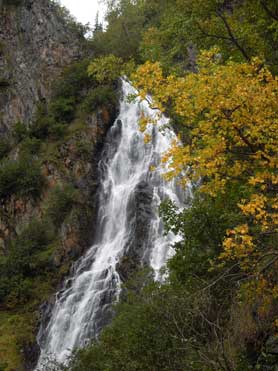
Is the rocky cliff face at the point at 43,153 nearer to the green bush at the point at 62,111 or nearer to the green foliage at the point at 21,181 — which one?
the green bush at the point at 62,111

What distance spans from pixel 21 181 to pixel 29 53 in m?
13.6

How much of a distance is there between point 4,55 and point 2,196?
45.3 feet

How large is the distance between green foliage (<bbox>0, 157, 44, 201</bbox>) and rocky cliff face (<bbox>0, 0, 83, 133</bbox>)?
19.5 feet

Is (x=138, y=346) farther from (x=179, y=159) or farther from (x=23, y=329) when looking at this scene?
(x=23, y=329)

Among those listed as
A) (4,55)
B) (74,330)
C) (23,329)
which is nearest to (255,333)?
(74,330)

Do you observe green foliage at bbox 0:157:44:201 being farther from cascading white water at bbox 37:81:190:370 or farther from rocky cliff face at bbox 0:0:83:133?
rocky cliff face at bbox 0:0:83:133

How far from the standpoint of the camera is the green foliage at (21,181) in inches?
1097

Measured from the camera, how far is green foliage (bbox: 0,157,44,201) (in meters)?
27.9

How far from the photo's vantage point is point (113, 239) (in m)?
24.2

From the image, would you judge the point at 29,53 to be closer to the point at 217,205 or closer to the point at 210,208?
the point at 210,208

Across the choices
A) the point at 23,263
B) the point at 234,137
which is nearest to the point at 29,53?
the point at 23,263

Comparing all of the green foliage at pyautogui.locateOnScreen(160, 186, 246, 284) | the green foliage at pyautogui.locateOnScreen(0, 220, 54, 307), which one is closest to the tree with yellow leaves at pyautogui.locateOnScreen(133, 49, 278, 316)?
the green foliage at pyautogui.locateOnScreen(160, 186, 246, 284)

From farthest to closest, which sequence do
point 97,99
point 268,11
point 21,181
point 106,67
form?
1. point 97,99
2. point 21,181
3. point 106,67
4. point 268,11

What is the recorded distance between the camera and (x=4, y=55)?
36.4m
